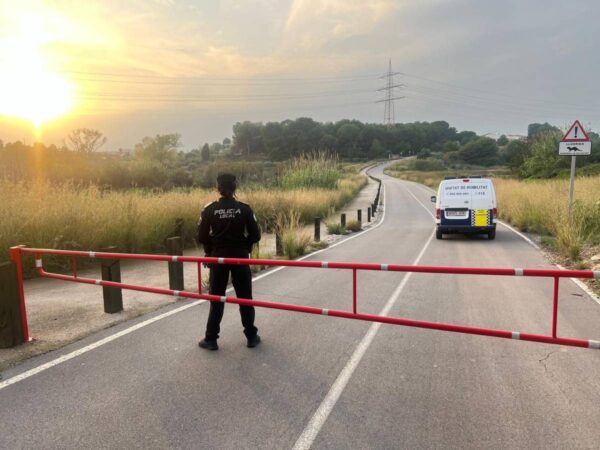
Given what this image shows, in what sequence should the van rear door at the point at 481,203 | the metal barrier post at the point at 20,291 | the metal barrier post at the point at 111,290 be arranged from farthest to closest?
the van rear door at the point at 481,203 < the metal barrier post at the point at 111,290 < the metal barrier post at the point at 20,291

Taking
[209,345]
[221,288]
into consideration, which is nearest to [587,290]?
[221,288]

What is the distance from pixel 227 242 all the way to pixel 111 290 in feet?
8.03

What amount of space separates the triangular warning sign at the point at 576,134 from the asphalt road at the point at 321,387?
9533 mm

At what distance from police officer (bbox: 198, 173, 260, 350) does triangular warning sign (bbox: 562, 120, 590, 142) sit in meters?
13.5

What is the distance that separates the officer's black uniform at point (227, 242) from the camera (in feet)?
15.5

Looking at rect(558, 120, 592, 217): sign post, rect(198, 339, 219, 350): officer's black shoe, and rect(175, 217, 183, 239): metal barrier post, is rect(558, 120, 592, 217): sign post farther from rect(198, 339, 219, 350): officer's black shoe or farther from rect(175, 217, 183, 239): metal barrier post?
rect(198, 339, 219, 350): officer's black shoe

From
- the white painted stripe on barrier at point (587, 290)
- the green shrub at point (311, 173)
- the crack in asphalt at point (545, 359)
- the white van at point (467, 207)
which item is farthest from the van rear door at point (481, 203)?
the green shrub at point (311, 173)

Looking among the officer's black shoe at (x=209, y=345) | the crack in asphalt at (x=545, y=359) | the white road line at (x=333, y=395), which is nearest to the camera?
the white road line at (x=333, y=395)

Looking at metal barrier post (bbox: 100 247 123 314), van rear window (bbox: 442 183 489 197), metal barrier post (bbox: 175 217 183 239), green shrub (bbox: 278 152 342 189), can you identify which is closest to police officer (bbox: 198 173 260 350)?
metal barrier post (bbox: 100 247 123 314)

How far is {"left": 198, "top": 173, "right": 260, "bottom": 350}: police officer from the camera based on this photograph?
4.72m

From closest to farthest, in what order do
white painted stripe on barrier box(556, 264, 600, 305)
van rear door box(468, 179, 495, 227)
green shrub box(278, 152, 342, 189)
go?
white painted stripe on barrier box(556, 264, 600, 305)
van rear door box(468, 179, 495, 227)
green shrub box(278, 152, 342, 189)

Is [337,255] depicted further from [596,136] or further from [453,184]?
[596,136]

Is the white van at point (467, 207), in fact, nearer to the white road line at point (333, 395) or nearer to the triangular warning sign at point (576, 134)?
the triangular warning sign at point (576, 134)

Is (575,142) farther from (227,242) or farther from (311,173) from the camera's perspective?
(311,173)
